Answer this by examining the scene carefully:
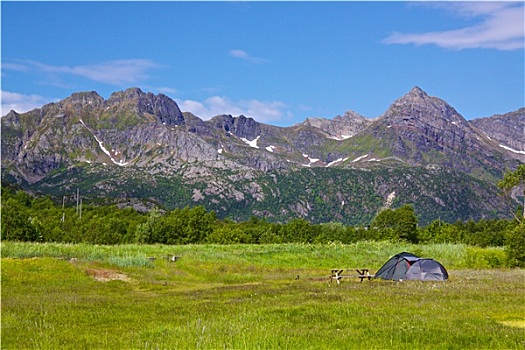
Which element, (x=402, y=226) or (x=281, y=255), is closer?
(x=281, y=255)

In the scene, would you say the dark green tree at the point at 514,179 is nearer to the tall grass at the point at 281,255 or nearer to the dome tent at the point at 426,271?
the tall grass at the point at 281,255

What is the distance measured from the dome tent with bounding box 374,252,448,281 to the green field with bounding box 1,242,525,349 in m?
1.90

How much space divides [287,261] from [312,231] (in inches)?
3895

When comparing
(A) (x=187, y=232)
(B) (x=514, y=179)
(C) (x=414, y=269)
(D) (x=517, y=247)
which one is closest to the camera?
(C) (x=414, y=269)

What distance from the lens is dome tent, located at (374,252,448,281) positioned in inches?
1631

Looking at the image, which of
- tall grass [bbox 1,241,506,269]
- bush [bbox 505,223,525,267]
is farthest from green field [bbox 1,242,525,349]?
bush [bbox 505,223,525,267]

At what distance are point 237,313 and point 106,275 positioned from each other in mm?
24137

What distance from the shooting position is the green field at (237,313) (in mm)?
17438

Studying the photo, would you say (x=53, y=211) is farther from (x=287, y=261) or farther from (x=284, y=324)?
(x=284, y=324)

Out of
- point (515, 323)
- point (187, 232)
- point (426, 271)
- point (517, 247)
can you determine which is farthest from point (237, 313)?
point (187, 232)

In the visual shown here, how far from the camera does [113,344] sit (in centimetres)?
1744

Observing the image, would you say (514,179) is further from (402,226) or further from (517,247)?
(402,226)

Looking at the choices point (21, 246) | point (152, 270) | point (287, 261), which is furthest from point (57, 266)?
point (287, 261)

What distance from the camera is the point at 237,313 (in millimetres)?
23781
